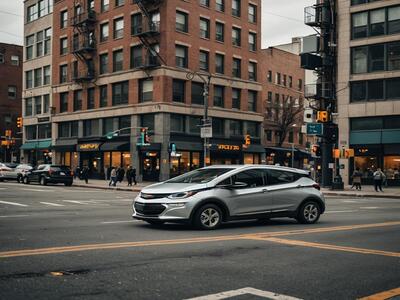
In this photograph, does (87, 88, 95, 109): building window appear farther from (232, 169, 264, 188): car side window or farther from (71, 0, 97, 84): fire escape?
(232, 169, 264, 188): car side window

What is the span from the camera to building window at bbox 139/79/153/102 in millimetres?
48469

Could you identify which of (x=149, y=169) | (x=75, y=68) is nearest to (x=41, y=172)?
(x=149, y=169)

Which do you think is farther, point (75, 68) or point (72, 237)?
point (75, 68)

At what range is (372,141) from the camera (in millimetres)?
43562

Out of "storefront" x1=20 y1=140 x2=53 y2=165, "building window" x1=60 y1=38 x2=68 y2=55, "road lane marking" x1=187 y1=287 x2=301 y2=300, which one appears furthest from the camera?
"storefront" x1=20 y1=140 x2=53 y2=165

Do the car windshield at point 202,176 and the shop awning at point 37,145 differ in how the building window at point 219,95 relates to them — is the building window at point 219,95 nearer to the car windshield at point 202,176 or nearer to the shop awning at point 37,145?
the shop awning at point 37,145

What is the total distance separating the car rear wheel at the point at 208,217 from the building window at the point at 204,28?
40.3 metres

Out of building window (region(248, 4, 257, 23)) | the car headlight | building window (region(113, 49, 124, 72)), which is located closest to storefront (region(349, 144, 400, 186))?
building window (region(248, 4, 257, 23))

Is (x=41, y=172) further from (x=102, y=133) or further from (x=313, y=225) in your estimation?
(x=313, y=225)

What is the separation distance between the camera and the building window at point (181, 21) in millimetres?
48688

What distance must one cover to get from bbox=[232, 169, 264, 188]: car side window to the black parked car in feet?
97.7

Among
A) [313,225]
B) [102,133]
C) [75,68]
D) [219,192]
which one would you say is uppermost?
[75,68]

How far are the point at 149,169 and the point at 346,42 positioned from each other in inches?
792

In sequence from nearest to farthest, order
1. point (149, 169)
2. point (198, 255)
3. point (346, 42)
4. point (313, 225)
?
point (198, 255), point (313, 225), point (346, 42), point (149, 169)
